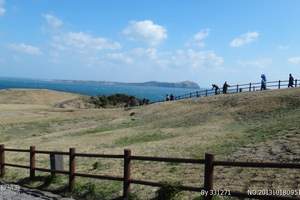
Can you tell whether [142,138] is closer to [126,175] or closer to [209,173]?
[126,175]

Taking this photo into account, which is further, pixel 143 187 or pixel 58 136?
pixel 58 136

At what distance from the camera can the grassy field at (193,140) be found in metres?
13.8

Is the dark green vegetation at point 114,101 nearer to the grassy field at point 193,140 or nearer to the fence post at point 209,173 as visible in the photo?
the grassy field at point 193,140

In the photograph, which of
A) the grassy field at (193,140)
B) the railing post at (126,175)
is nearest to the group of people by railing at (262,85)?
the grassy field at (193,140)

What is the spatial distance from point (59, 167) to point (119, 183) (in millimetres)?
2353

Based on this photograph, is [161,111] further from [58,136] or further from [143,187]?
[143,187]

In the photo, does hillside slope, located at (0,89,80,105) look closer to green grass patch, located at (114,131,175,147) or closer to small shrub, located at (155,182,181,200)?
green grass patch, located at (114,131,175,147)

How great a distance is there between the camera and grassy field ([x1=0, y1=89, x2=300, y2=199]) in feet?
45.1

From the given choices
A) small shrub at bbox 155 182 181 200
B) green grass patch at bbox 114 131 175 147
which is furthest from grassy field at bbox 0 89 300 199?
small shrub at bbox 155 182 181 200

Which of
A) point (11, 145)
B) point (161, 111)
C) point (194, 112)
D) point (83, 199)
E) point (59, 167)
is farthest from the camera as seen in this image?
point (161, 111)

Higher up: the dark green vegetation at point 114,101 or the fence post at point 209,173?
the fence post at point 209,173

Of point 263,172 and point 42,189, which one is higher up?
point 263,172

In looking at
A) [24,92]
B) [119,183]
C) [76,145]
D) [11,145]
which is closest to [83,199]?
[119,183]

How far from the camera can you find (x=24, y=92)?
9744 centimetres
